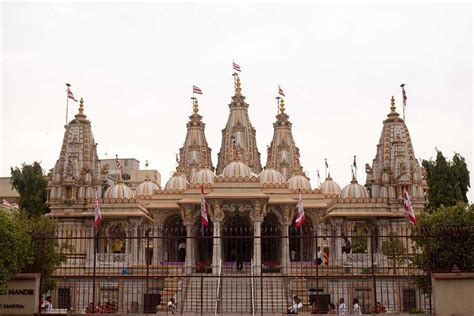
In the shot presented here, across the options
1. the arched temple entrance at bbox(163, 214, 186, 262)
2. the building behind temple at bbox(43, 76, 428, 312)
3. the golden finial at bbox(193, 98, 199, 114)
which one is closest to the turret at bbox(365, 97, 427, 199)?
the building behind temple at bbox(43, 76, 428, 312)

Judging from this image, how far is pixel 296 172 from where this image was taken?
158 ft

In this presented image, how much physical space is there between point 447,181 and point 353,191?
14.1m

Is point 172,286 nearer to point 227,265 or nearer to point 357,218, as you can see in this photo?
point 227,265

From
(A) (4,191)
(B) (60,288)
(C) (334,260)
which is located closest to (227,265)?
(C) (334,260)

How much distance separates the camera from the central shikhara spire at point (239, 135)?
53.8m

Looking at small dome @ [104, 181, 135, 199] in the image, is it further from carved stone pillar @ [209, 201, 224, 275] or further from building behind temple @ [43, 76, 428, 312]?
carved stone pillar @ [209, 201, 224, 275]

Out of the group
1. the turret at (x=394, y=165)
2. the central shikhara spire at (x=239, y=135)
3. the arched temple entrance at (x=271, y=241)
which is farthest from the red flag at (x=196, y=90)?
the arched temple entrance at (x=271, y=241)

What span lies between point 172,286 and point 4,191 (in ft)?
157

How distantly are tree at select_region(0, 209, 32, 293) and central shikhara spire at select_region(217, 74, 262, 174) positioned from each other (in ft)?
102

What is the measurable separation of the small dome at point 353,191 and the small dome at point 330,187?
6012 millimetres

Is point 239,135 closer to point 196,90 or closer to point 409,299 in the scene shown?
point 196,90

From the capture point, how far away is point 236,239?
40250 millimetres

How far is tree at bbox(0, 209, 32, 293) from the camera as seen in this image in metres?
21.2

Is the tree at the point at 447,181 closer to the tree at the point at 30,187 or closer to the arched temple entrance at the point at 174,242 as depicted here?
the arched temple entrance at the point at 174,242
